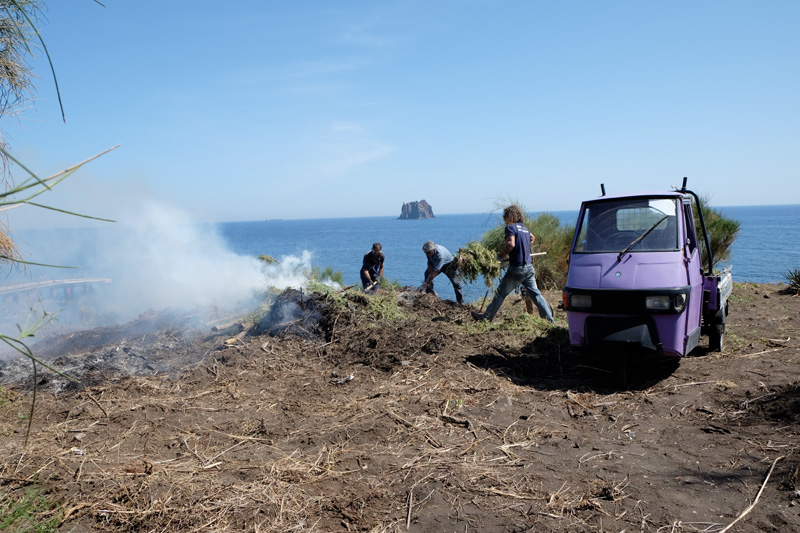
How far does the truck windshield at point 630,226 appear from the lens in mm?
6527

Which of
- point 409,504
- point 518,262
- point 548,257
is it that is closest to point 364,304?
point 518,262

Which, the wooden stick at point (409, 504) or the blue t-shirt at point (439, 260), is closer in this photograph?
the wooden stick at point (409, 504)

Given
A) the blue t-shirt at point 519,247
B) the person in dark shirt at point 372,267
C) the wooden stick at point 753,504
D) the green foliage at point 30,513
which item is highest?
the blue t-shirt at point 519,247

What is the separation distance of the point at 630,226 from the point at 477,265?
17.5ft

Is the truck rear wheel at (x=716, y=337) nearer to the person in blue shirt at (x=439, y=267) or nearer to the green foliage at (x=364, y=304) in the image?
the green foliage at (x=364, y=304)

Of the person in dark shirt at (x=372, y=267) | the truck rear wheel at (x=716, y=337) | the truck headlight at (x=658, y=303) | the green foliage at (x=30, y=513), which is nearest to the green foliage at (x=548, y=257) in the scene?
the person in dark shirt at (x=372, y=267)

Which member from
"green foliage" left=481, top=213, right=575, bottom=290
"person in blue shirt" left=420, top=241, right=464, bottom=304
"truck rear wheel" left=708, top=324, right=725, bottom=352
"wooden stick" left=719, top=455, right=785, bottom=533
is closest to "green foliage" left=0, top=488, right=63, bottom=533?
"wooden stick" left=719, top=455, right=785, bottom=533

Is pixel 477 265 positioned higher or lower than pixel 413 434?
higher

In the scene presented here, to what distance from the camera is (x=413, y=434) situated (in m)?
5.23

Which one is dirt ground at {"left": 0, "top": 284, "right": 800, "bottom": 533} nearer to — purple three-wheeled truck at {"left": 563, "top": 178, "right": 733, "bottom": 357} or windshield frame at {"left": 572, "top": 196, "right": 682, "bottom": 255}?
purple three-wheeled truck at {"left": 563, "top": 178, "right": 733, "bottom": 357}

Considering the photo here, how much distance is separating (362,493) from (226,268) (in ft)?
40.4

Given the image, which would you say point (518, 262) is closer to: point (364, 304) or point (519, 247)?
point (519, 247)

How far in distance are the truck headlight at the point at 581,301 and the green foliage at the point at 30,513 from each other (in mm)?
5366

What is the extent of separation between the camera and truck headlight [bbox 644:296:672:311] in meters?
5.85
